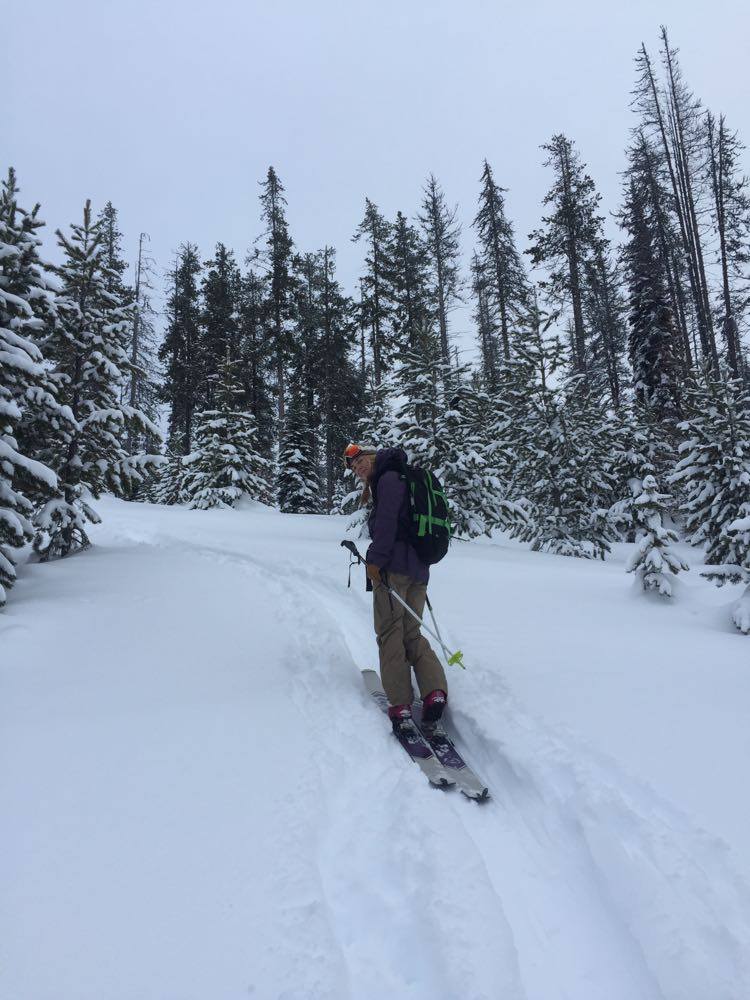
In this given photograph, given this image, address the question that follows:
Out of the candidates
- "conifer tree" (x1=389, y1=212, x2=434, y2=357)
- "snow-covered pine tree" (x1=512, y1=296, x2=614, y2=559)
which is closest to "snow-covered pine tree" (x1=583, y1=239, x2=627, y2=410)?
"conifer tree" (x1=389, y1=212, x2=434, y2=357)

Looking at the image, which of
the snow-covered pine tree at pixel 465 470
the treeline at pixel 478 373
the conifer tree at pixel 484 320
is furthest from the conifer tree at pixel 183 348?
the snow-covered pine tree at pixel 465 470

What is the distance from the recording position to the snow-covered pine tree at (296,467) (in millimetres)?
23969

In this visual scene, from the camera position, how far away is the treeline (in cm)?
895

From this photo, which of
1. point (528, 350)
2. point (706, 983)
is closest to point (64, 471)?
point (706, 983)

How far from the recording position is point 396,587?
179 inches

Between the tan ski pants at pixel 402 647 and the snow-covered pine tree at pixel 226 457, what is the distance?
49.7 ft

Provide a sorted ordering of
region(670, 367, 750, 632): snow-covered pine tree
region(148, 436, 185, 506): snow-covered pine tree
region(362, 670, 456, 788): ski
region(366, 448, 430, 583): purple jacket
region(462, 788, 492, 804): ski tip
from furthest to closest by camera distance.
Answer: region(148, 436, 185, 506): snow-covered pine tree → region(670, 367, 750, 632): snow-covered pine tree → region(366, 448, 430, 583): purple jacket → region(362, 670, 456, 788): ski → region(462, 788, 492, 804): ski tip

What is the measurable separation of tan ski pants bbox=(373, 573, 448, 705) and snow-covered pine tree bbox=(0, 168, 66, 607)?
441 cm

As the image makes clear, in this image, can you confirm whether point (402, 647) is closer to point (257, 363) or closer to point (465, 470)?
point (465, 470)

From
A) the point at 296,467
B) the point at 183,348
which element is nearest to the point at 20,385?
the point at 296,467

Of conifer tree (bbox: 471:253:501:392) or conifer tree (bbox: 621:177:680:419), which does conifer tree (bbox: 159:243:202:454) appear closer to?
conifer tree (bbox: 471:253:501:392)

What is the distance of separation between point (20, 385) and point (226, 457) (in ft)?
39.8

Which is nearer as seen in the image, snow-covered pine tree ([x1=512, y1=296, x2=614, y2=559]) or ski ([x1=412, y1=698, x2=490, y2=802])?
ski ([x1=412, y1=698, x2=490, y2=802])

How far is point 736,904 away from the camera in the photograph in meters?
2.12
